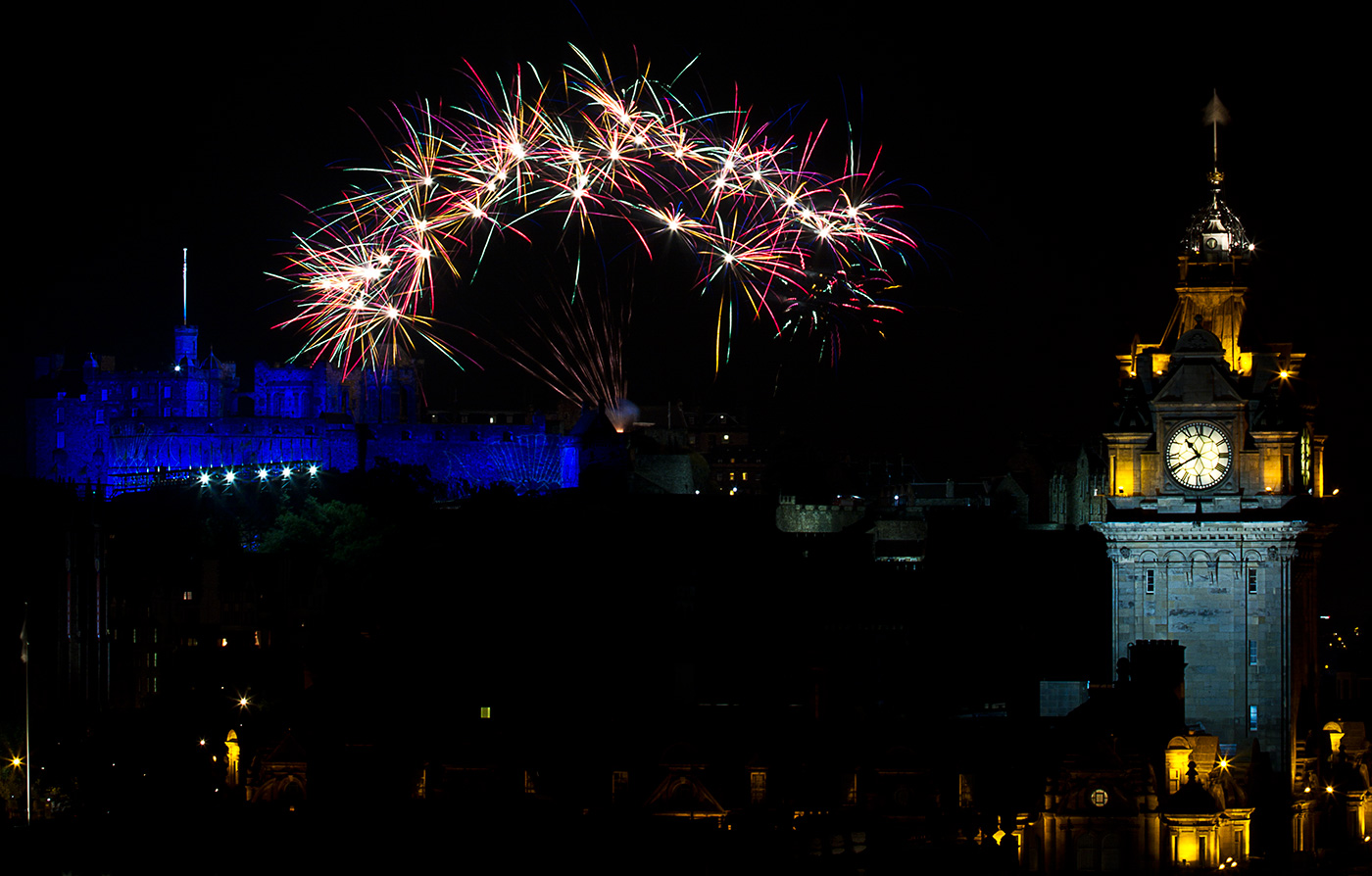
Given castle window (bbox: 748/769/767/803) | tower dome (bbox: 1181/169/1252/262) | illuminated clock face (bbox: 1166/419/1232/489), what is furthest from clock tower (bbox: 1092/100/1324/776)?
castle window (bbox: 748/769/767/803)

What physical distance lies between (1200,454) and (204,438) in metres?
81.3

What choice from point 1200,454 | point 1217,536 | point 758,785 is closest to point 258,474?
point 758,785

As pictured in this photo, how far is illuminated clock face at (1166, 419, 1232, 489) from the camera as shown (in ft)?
124

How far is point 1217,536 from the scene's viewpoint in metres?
37.4

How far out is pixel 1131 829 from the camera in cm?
3662

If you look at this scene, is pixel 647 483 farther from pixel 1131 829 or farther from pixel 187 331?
pixel 1131 829

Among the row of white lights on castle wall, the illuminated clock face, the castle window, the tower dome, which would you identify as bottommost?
the castle window

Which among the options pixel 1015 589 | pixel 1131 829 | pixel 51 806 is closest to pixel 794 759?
pixel 1131 829

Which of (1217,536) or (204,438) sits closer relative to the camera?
(1217,536)

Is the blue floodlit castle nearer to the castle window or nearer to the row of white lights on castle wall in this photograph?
the row of white lights on castle wall

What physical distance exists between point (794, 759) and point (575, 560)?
28.2 metres

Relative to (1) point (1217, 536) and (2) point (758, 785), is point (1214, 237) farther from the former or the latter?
(2) point (758, 785)

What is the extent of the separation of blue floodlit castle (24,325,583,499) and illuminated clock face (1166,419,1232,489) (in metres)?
69.2

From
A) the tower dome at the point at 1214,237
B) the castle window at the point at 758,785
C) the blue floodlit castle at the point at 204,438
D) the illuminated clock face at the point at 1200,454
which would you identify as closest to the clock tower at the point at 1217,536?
the illuminated clock face at the point at 1200,454
